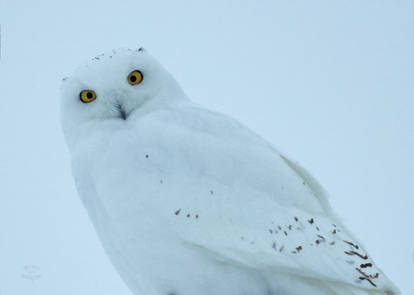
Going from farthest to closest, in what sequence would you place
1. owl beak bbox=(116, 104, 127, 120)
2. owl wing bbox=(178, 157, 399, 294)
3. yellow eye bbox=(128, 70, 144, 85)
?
yellow eye bbox=(128, 70, 144, 85)
owl beak bbox=(116, 104, 127, 120)
owl wing bbox=(178, 157, 399, 294)

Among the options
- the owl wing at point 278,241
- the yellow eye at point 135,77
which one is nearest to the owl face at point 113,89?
the yellow eye at point 135,77

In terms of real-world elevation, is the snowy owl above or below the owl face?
below

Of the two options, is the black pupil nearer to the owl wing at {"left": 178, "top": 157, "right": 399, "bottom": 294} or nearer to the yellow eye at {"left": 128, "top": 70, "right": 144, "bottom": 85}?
the yellow eye at {"left": 128, "top": 70, "right": 144, "bottom": 85}

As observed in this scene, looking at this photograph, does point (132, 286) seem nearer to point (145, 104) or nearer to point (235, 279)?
point (235, 279)

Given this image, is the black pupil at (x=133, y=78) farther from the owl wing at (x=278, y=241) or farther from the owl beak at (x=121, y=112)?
the owl wing at (x=278, y=241)

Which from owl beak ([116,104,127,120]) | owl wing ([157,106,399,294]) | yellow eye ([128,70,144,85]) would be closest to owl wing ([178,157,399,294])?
owl wing ([157,106,399,294])
